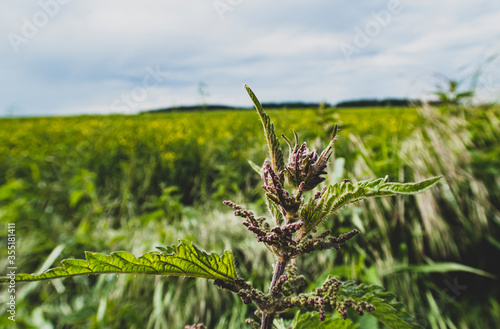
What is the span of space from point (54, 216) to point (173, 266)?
3854 mm

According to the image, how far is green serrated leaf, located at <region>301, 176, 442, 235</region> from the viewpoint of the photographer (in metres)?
0.41

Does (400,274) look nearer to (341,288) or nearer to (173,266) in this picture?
(341,288)

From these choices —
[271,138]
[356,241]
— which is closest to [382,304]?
[271,138]

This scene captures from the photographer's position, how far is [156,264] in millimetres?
454

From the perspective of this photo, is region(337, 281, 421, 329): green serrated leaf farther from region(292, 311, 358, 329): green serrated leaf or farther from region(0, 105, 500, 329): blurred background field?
region(0, 105, 500, 329): blurred background field

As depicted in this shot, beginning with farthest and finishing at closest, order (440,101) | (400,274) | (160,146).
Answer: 1. (160,146)
2. (440,101)
3. (400,274)

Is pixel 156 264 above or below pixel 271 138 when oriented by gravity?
below

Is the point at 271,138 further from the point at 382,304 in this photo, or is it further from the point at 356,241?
the point at 356,241

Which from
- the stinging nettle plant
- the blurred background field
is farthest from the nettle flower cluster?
the blurred background field

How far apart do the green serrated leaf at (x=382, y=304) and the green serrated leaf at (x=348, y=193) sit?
0.39 ft

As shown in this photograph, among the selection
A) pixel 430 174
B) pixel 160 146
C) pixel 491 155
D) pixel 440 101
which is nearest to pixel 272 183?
pixel 430 174

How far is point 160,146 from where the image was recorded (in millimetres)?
4852

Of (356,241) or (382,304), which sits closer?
(382,304)

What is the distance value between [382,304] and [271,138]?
29cm
